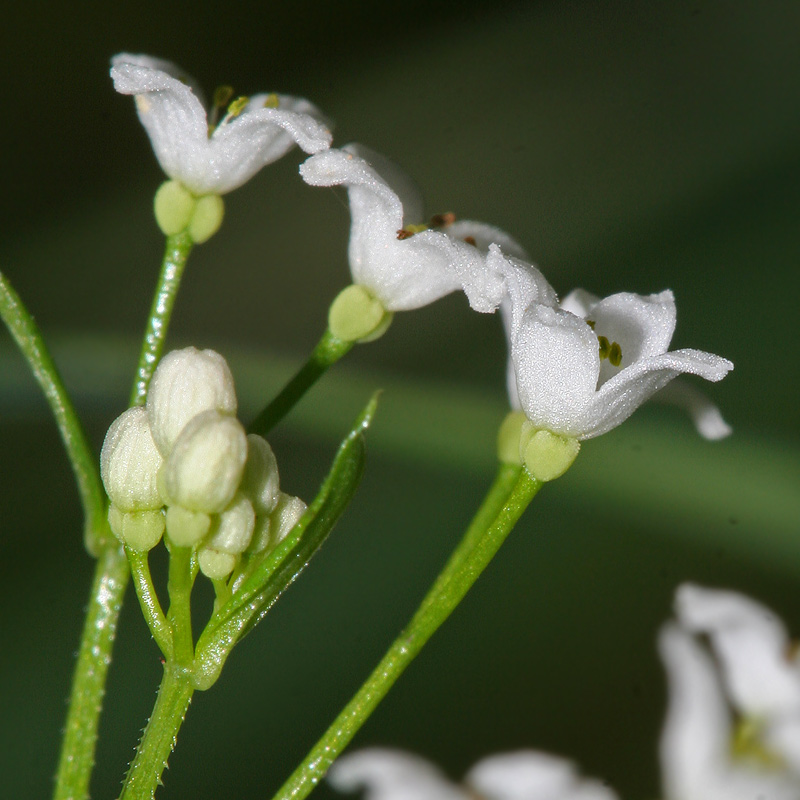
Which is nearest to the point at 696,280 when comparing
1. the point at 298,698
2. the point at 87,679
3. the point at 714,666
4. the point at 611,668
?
the point at 611,668

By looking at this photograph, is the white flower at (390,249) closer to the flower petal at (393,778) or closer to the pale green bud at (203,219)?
the pale green bud at (203,219)

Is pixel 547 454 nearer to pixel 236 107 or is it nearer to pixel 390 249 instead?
pixel 390 249

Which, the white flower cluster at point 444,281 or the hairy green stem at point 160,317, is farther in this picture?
the hairy green stem at point 160,317

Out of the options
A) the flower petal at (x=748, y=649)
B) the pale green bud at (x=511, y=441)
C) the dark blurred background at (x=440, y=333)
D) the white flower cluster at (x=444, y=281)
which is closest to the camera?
the white flower cluster at (x=444, y=281)

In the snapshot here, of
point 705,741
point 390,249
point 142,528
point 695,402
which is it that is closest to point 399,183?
point 390,249

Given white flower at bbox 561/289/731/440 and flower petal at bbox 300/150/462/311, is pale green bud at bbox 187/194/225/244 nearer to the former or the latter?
flower petal at bbox 300/150/462/311

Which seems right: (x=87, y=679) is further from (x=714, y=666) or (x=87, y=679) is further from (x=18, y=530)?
(x=18, y=530)

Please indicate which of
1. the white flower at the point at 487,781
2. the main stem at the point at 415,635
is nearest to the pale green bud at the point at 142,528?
the main stem at the point at 415,635
